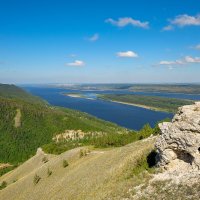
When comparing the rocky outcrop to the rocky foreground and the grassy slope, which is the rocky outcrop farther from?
the grassy slope

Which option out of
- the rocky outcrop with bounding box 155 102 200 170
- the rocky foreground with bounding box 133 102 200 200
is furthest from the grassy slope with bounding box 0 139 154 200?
the rocky outcrop with bounding box 155 102 200 170

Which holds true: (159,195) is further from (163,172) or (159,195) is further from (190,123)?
(190,123)

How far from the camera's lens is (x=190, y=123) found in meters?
39.3

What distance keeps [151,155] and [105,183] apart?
9.74 m

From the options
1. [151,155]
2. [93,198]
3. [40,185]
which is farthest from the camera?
[40,185]

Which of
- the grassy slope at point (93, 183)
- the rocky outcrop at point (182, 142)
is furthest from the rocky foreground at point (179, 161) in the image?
the grassy slope at point (93, 183)

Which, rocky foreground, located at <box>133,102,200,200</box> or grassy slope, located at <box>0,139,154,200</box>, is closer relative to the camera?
rocky foreground, located at <box>133,102,200,200</box>

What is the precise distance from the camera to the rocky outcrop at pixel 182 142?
3775 centimetres

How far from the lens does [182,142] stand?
3903 cm

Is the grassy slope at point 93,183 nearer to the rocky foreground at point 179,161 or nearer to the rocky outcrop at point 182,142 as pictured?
the rocky foreground at point 179,161

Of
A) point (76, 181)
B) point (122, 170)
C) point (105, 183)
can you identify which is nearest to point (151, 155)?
point (122, 170)

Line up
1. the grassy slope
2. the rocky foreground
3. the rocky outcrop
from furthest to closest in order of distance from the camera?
the grassy slope → the rocky outcrop → the rocky foreground

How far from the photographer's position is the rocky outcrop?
37.8 metres

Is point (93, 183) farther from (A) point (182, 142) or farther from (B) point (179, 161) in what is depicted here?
(A) point (182, 142)
